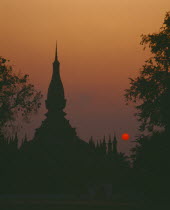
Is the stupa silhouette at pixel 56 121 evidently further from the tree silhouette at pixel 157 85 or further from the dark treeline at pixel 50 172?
the tree silhouette at pixel 157 85

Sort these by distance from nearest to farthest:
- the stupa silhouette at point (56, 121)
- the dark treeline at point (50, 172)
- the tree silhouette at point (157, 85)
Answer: the tree silhouette at point (157, 85)
the dark treeline at point (50, 172)
the stupa silhouette at point (56, 121)

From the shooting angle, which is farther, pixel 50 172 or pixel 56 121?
pixel 56 121

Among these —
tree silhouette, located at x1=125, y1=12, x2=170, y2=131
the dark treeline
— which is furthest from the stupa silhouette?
tree silhouette, located at x1=125, y1=12, x2=170, y2=131

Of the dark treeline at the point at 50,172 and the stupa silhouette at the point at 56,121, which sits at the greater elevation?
the stupa silhouette at the point at 56,121

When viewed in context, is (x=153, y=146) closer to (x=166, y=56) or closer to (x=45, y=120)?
(x=166, y=56)

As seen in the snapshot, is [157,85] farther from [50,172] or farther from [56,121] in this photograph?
[56,121]

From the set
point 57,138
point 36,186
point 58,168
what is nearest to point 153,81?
point 36,186

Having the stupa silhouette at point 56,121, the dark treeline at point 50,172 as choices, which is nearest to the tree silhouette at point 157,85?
the dark treeline at point 50,172

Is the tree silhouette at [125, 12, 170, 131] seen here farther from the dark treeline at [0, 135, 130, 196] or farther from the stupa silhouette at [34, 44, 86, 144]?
the stupa silhouette at [34, 44, 86, 144]

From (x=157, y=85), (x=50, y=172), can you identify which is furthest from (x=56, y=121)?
(x=157, y=85)

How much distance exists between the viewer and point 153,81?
39219mm

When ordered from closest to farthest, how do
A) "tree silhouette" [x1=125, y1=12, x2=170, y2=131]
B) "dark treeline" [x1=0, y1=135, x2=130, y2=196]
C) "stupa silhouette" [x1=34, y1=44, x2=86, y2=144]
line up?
"tree silhouette" [x1=125, y1=12, x2=170, y2=131] → "dark treeline" [x1=0, y1=135, x2=130, y2=196] → "stupa silhouette" [x1=34, y1=44, x2=86, y2=144]

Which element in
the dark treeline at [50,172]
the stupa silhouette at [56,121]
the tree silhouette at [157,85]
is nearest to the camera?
the tree silhouette at [157,85]

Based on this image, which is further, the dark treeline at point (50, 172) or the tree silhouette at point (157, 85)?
the dark treeline at point (50, 172)
